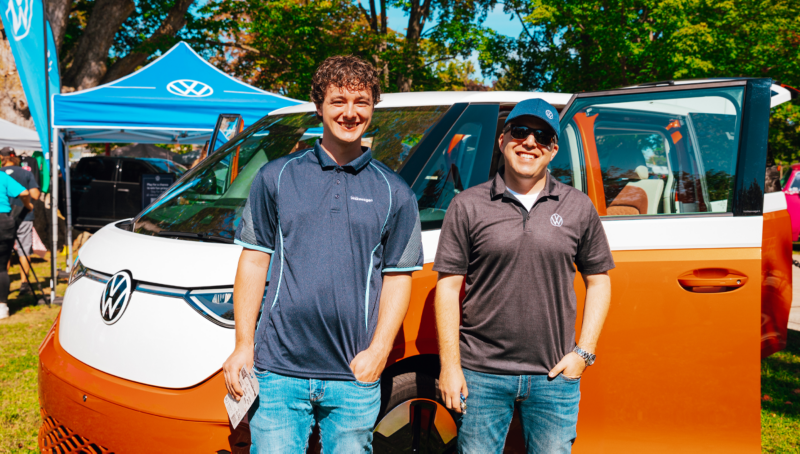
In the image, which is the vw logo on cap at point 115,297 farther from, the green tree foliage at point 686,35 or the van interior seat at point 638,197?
the green tree foliage at point 686,35

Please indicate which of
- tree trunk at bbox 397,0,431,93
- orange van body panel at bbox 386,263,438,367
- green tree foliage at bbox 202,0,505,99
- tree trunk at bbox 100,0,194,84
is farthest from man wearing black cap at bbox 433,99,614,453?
tree trunk at bbox 100,0,194,84

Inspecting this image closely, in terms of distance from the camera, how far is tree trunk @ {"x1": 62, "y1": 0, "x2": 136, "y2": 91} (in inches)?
517

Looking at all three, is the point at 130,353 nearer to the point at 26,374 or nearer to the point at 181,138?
the point at 26,374

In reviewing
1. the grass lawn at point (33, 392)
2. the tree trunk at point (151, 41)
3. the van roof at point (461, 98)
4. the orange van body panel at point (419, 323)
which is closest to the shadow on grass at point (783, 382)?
the grass lawn at point (33, 392)

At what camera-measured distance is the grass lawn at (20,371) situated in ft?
11.8

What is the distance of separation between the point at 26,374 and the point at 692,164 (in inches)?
202

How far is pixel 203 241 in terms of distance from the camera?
8.00ft

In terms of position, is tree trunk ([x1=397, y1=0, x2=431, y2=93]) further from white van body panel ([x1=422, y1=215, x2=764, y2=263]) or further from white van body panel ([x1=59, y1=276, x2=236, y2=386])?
white van body panel ([x1=59, y1=276, x2=236, y2=386])

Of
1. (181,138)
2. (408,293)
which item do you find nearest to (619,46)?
(181,138)

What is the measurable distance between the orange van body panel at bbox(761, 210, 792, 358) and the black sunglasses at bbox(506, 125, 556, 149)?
44.7 inches

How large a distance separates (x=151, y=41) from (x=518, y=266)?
1455cm

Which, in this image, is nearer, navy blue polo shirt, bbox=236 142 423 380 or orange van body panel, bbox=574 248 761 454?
navy blue polo shirt, bbox=236 142 423 380

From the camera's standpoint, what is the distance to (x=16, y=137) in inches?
424

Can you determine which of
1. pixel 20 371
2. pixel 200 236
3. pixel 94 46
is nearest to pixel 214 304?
pixel 200 236
